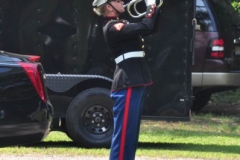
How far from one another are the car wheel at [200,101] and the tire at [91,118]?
5.11 meters

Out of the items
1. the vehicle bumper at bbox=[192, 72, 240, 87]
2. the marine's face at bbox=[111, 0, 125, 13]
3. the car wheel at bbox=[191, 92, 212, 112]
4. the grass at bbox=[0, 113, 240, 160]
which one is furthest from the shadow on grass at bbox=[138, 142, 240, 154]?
the car wheel at bbox=[191, 92, 212, 112]

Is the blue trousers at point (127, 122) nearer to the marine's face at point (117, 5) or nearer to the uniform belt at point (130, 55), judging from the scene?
the uniform belt at point (130, 55)

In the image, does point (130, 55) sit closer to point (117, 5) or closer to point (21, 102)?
point (117, 5)

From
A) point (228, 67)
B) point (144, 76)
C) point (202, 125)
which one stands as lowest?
point (202, 125)

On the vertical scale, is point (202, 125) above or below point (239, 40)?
below

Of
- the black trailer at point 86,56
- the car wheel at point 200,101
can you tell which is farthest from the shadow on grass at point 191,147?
the car wheel at point 200,101

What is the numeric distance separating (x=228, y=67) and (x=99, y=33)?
4.21 m

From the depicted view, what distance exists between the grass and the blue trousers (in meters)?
2.52

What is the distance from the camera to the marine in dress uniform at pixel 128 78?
20.8ft

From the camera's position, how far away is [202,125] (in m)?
12.8

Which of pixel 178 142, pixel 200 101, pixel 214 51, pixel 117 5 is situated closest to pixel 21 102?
pixel 117 5

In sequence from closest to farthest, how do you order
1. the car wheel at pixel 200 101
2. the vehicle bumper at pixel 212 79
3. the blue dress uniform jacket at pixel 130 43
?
the blue dress uniform jacket at pixel 130 43, the vehicle bumper at pixel 212 79, the car wheel at pixel 200 101

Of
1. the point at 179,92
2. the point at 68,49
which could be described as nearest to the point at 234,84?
the point at 179,92

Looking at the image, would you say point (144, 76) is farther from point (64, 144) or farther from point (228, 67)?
point (228, 67)
